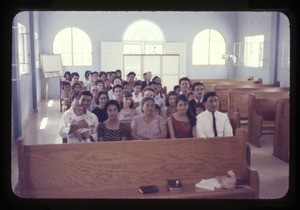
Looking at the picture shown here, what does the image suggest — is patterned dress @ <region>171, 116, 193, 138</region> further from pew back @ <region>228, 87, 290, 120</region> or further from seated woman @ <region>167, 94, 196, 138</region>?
pew back @ <region>228, 87, 290, 120</region>

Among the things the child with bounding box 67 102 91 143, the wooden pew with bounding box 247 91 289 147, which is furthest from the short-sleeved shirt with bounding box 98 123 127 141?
the wooden pew with bounding box 247 91 289 147

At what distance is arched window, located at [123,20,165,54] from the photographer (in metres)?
11.6

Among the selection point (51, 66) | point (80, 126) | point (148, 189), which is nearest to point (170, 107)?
point (80, 126)

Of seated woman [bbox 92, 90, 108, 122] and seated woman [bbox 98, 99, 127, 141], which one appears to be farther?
seated woman [bbox 92, 90, 108, 122]

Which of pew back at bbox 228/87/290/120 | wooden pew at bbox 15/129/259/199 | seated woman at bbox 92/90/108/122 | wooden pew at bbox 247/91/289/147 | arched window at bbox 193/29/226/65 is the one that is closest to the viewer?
wooden pew at bbox 15/129/259/199

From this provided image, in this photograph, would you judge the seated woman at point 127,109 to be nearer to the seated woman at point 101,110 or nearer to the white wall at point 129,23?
the seated woman at point 101,110

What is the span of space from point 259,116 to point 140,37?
6901 mm

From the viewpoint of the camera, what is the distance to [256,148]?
5.33 metres

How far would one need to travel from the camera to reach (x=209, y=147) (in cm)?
248

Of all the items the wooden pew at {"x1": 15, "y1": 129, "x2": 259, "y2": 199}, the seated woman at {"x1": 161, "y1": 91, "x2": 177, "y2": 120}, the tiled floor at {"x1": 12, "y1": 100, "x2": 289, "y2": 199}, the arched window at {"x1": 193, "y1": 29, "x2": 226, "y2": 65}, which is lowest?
the tiled floor at {"x1": 12, "y1": 100, "x2": 289, "y2": 199}

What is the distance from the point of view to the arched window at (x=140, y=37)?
1159 centimetres

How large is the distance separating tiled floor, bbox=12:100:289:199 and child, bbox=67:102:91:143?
170cm

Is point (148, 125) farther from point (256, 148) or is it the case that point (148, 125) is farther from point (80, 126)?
point (256, 148)
